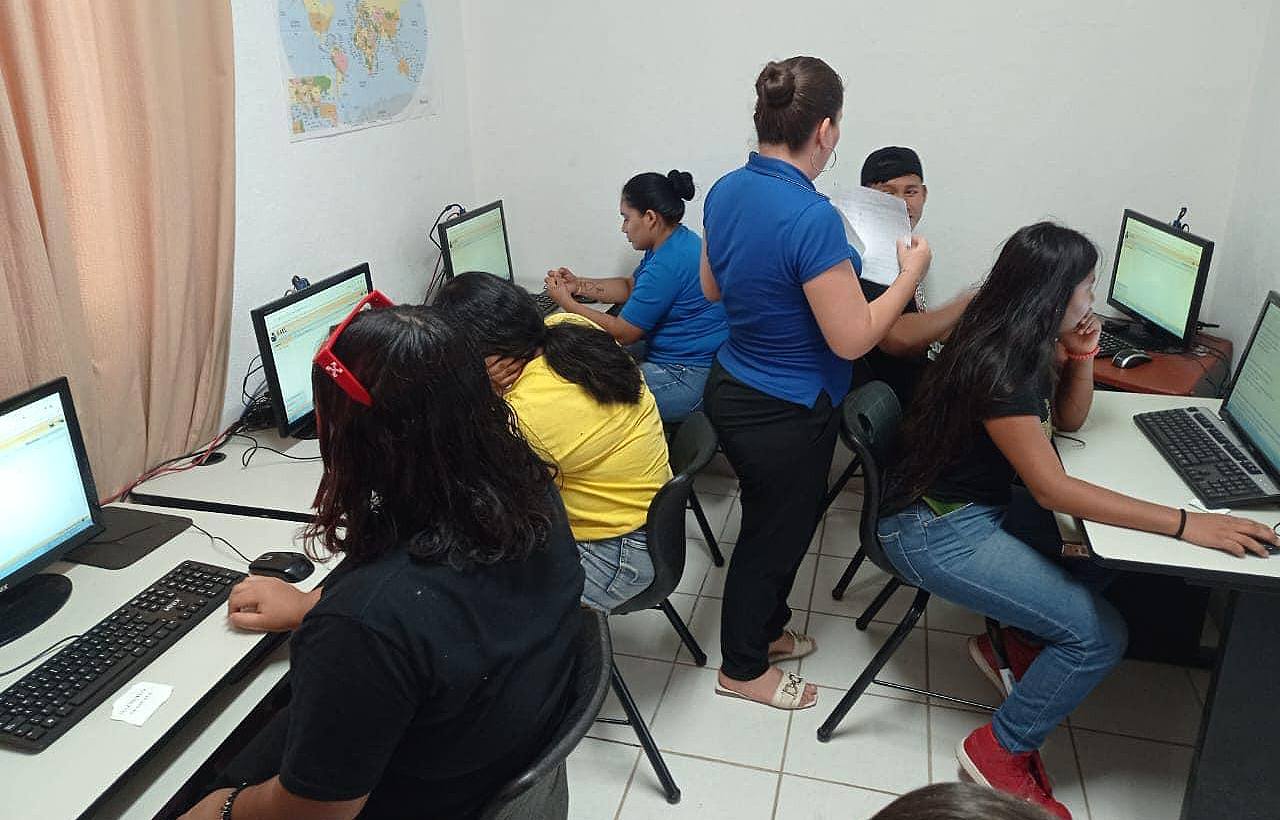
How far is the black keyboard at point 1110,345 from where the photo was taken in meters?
2.61

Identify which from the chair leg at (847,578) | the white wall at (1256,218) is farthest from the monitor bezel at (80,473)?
the white wall at (1256,218)

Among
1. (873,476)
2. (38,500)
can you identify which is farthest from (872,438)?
(38,500)

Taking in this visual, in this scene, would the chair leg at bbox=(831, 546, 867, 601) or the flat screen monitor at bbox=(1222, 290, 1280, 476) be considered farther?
the chair leg at bbox=(831, 546, 867, 601)

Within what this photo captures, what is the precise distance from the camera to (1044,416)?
177 centimetres

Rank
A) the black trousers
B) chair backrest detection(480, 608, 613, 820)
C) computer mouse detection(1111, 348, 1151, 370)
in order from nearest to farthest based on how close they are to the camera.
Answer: chair backrest detection(480, 608, 613, 820) < the black trousers < computer mouse detection(1111, 348, 1151, 370)

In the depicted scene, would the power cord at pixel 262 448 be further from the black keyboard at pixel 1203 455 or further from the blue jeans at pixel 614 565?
the black keyboard at pixel 1203 455

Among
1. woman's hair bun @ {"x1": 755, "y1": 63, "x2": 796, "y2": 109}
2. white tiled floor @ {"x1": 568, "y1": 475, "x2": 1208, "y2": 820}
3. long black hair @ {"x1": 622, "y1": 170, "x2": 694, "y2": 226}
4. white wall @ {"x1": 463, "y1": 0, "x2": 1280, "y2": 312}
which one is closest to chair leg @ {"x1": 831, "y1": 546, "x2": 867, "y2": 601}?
white tiled floor @ {"x1": 568, "y1": 475, "x2": 1208, "y2": 820}

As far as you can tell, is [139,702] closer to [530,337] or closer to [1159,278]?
[530,337]

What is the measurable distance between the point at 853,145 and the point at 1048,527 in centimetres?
155

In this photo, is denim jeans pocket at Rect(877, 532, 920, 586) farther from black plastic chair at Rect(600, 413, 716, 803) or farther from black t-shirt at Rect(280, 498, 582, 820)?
black t-shirt at Rect(280, 498, 582, 820)

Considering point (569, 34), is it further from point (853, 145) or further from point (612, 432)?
point (612, 432)

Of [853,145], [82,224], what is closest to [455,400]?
[82,224]

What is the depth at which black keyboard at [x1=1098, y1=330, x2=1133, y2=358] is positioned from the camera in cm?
261

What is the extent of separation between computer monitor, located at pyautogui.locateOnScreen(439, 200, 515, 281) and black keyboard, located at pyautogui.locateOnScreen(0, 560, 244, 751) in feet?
5.00
